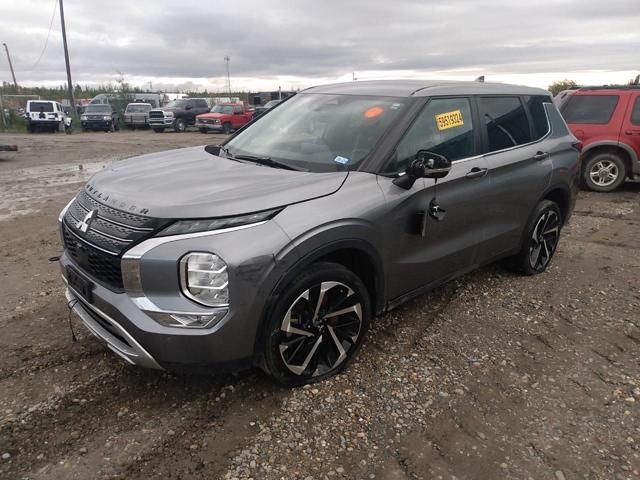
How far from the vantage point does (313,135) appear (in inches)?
140

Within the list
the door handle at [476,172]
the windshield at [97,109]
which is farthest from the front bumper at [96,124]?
the door handle at [476,172]

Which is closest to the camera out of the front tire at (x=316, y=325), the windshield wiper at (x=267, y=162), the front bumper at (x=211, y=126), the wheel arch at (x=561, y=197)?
the front tire at (x=316, y=325)

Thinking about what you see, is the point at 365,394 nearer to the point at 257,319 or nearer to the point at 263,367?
the point at 263,367

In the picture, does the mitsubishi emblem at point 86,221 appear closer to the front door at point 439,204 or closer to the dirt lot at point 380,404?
the dirt lot at point 380,404

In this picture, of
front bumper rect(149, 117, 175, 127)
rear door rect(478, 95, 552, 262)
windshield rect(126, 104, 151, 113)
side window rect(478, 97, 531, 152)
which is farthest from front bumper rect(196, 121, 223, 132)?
side window rect(478, 97, 531, 152)

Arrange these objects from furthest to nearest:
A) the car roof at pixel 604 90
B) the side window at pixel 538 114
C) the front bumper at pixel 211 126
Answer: the front bumper at pixel 211 126 < the car roof at pixel 604 90 < the side window at pixel 538 114

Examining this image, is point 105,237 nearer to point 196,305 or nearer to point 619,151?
point 196,305

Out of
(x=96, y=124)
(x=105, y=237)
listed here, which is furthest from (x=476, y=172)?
(x=96, y=124)

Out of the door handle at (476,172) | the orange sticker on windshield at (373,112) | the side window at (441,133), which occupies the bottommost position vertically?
the door handle at (476,172)

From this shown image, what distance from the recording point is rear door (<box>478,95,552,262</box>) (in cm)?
399

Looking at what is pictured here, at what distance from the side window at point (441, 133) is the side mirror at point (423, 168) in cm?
11

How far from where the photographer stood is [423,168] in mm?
3023

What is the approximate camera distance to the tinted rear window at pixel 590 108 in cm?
887

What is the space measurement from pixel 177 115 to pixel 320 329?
2648 cm
